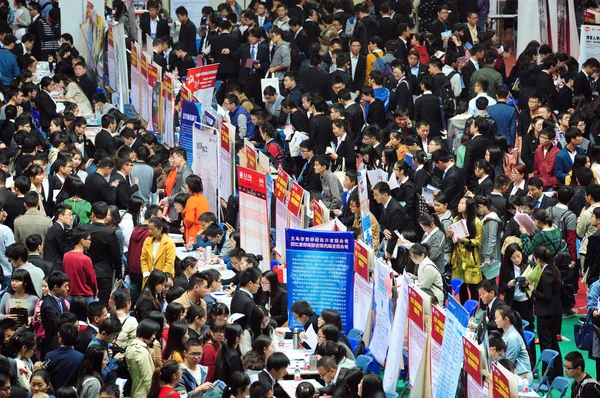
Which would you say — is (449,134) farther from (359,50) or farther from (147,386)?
(147,386)

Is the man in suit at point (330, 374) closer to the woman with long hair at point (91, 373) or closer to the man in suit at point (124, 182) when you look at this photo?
the woman with long hair at point (91, 373)

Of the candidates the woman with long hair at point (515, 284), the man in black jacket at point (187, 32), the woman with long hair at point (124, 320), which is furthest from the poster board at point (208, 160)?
the man in black jacket at point (187, 32)

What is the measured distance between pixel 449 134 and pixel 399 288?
255 inches

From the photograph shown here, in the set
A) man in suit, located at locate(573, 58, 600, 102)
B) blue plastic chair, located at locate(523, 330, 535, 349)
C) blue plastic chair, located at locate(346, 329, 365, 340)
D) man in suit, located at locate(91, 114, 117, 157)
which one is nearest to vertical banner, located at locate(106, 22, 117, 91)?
man in suit, located at locate(91, 114, 117, 157)

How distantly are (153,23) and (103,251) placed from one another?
1077 cm

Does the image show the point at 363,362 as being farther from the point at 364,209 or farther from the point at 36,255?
the point at 36,255

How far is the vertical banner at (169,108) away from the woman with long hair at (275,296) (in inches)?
234

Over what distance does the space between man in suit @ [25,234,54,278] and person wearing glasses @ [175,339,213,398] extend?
2226 mm

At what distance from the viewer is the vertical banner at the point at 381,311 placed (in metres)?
11.2

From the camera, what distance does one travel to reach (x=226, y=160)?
15305mm

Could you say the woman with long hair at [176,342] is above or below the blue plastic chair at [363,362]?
above

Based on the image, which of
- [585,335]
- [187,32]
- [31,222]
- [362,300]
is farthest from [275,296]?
[187,32]

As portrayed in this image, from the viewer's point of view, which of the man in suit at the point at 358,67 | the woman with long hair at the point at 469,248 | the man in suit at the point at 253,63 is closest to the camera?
the woman with long hair at the point at 469,248

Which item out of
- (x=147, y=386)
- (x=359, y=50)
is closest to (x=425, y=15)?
(x=359, y=50)
